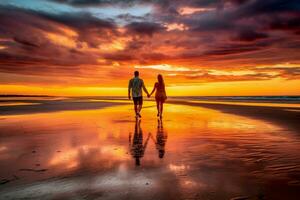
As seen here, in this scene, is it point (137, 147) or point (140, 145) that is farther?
point (140, 145)

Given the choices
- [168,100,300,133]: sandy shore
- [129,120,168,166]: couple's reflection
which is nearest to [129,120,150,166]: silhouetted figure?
[129,120,168,166]: couple's reflection

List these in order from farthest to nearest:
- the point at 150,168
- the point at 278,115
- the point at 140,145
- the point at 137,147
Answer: the point at 278,115
the point at 140,145
the point at 137,147
the point at 150,168

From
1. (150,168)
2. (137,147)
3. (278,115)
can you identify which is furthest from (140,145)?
(278,115)

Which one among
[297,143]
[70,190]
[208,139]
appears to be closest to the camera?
[70,190]

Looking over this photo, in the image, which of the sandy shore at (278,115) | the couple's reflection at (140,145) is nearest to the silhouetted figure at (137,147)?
the couple's reflection at (140,145)

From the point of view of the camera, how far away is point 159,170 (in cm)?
562

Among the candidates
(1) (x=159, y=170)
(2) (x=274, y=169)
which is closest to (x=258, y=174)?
(2) (x=274, y=169)

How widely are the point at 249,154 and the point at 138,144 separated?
3.16 metres

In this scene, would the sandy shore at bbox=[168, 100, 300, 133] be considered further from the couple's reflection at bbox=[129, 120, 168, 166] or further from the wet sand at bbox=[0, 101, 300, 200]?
the couple's reflection at bbox=[129, 120, 168, 166]

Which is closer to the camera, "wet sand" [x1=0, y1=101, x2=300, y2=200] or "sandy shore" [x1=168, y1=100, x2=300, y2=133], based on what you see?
"wet sand" [x1=0, y1=101, x2=300, y2=200]

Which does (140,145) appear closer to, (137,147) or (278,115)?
(137,147)

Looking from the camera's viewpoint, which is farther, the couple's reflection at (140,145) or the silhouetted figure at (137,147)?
the couple's reflection at (140,145)

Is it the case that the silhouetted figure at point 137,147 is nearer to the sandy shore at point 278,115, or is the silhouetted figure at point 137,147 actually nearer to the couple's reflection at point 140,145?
the couple's reflection at point 140,145

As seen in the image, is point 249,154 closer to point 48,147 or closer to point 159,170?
point 159,170
